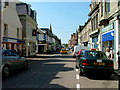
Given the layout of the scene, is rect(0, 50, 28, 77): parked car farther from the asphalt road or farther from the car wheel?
the asphalt road

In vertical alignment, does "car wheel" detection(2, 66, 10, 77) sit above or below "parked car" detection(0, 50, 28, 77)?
below

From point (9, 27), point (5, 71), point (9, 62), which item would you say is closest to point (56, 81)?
point (5, 71)

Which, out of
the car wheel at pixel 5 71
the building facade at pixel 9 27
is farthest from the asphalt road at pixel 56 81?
the building facade at pixel 9 27

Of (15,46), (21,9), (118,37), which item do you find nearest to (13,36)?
(15,46)

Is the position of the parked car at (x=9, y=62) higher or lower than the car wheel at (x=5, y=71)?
higher

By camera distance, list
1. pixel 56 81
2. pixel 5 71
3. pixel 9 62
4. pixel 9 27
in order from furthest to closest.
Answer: pixel 9 27
pixel 9 62
pixel 5 71
pixel 56 81

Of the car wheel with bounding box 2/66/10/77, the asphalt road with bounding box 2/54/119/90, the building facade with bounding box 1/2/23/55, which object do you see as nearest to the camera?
the asphalt road with bounding box 2/54/119/90

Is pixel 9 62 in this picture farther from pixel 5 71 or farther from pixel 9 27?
pixel 9 27

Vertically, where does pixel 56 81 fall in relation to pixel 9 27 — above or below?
below

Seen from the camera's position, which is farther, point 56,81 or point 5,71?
point 5,71

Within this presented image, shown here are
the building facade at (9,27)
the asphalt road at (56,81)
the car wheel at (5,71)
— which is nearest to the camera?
the asphalt road at (56,81)

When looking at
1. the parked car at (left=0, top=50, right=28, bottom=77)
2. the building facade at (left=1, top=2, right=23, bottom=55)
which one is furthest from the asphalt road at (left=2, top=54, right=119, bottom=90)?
the building facade at (left=1, top=2, right=23, bottom=55)

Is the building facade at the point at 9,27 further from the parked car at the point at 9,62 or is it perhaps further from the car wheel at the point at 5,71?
the car wheel at the point at 5,71

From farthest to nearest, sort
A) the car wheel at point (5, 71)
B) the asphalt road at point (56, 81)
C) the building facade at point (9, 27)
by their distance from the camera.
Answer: the building facade at point (9, 27) < the car wheel at point (5, 71) < the asphalt road at point (56, 81)
